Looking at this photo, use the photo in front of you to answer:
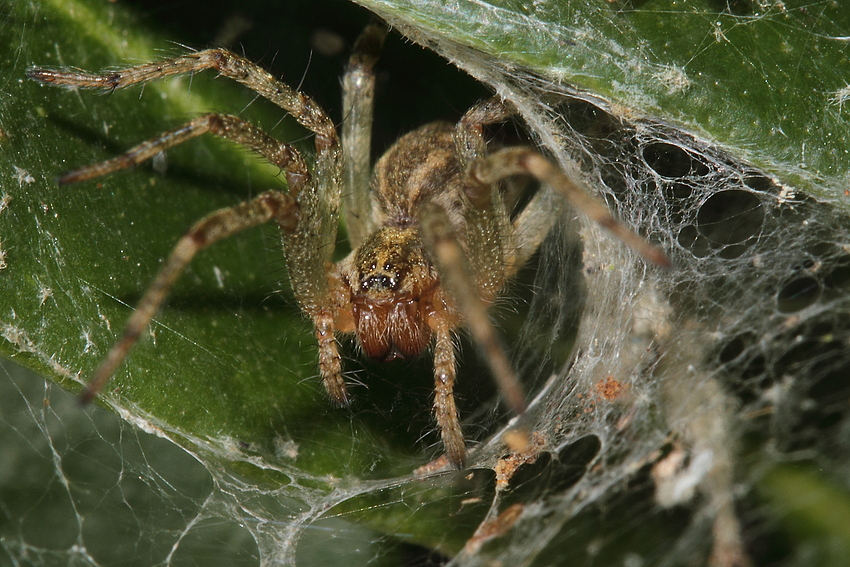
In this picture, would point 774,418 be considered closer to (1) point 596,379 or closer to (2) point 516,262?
(1) point 596,379

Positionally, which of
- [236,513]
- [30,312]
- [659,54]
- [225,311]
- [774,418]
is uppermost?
[659,54]

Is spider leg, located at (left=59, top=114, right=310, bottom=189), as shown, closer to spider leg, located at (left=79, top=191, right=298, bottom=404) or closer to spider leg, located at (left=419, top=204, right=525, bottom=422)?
spider leg, located at (left=79, top=191, right=298, bottom=404)

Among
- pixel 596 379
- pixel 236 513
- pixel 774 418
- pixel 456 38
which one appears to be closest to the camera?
pixel 456 38

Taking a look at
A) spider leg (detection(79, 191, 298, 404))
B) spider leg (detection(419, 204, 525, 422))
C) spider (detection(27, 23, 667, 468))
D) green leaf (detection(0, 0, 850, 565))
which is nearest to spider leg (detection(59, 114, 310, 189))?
spider (detection(27, 23, 667, 468))

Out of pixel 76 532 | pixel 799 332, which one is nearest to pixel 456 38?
pixel 799 332

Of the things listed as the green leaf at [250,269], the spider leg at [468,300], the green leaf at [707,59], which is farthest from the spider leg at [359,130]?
the spider leg at [468,300]

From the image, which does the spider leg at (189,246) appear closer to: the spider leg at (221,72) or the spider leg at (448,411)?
the spider leg at (221,72)
